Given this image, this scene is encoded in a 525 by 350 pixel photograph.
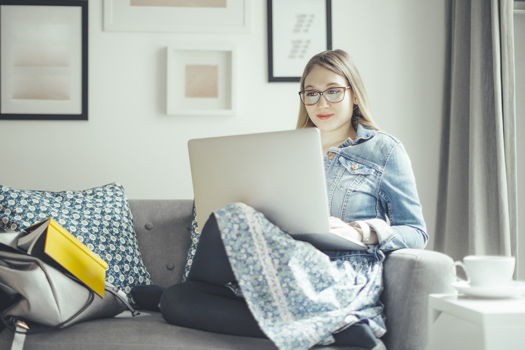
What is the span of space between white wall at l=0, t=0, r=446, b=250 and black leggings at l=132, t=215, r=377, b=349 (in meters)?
1.04

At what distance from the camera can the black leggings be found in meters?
1.46

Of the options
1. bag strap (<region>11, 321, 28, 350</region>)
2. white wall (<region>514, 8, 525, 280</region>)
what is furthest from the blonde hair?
bag strap (<region>11, 321, 28, 350</region>)

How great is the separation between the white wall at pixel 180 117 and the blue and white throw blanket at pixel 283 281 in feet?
3.69

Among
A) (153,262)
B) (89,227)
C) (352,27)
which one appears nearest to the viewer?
(89,227)

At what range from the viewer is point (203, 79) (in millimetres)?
2531

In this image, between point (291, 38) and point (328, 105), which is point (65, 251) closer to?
point (328, 105)

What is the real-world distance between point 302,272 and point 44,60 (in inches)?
64.5

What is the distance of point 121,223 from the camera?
80.3 inches

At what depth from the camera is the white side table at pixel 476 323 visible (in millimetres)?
1201

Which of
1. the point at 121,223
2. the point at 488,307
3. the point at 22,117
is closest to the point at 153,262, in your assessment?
the point at 121,223

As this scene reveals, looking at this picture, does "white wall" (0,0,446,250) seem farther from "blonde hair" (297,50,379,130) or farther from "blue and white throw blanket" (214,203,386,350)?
"blue and white throw blanket" (214,203,386,350)

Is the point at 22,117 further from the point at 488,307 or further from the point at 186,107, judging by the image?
the point at 488,307

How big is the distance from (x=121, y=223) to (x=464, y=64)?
1.53 metres

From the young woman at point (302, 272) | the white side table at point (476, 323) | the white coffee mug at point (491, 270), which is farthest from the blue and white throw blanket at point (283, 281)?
the white coffee mug at point (491, 270)
